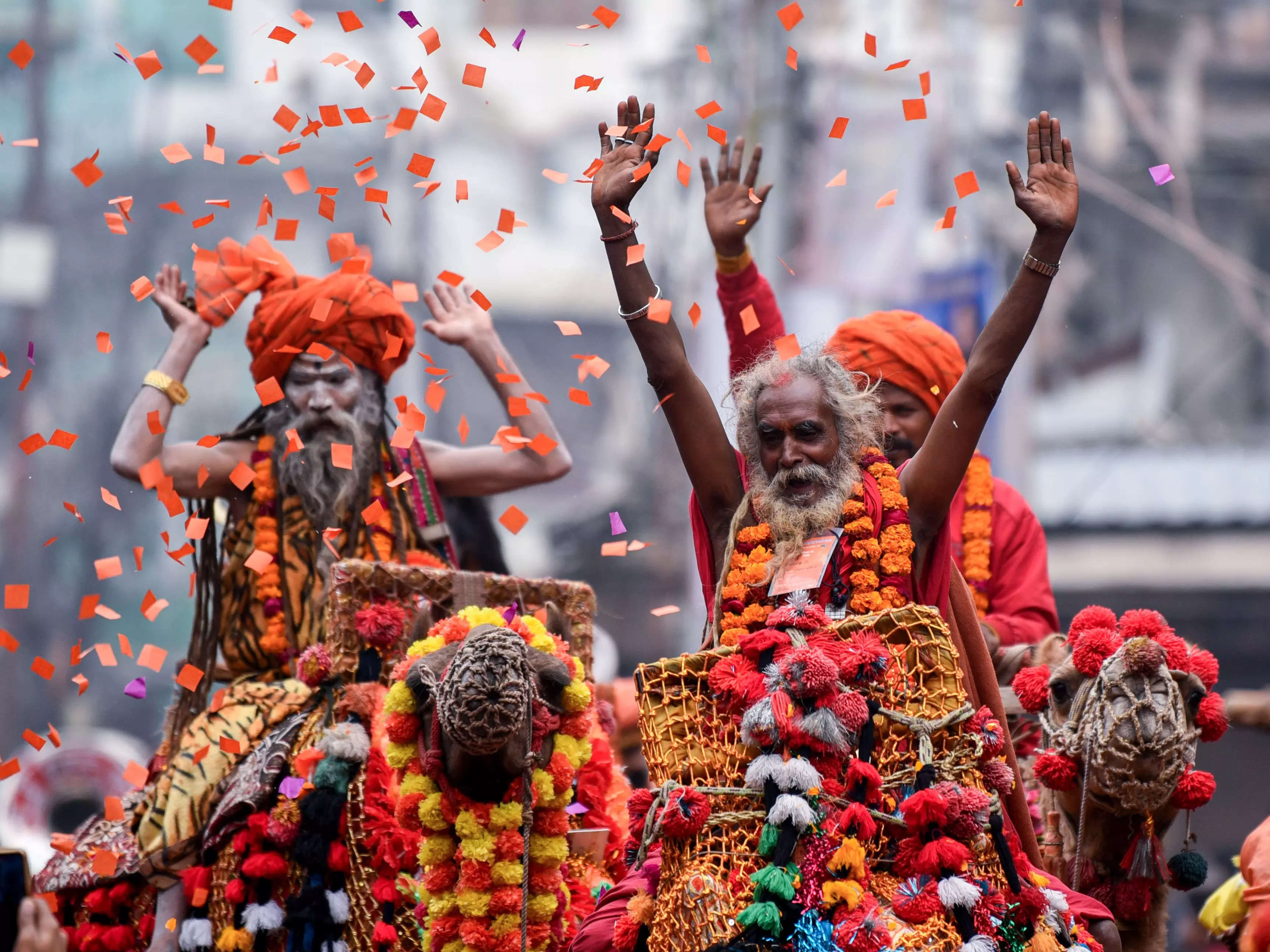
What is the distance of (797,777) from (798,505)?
887mm

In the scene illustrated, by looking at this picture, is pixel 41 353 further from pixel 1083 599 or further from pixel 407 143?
pixel 1083 599

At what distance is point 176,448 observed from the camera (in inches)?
255

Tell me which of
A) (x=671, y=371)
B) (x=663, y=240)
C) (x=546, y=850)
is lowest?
(x=546, y=850)

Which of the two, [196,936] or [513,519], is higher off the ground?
[513,519]

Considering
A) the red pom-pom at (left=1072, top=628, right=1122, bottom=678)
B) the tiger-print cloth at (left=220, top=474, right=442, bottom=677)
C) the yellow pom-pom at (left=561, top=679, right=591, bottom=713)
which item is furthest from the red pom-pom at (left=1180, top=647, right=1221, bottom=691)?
the tiger-print cloth at (left=220, top=474, right=442, bottom=677)

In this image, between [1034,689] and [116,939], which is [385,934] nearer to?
[116,939]

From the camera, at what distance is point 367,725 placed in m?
5.64

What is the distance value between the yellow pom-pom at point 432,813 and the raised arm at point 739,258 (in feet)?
6.43

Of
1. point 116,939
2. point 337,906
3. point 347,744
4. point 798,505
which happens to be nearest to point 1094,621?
point 798,505

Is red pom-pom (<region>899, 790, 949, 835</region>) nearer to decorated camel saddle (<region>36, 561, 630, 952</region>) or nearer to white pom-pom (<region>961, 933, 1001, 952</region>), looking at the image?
white pom-pom (<region>961, 933, 1001, 952</region>)

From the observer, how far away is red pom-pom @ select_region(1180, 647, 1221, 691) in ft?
16.2

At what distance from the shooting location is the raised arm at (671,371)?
4.82m

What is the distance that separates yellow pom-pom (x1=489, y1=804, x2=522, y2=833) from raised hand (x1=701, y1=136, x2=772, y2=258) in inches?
97.9

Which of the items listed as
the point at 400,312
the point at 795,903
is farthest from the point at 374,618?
the point at 795,903
